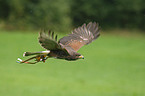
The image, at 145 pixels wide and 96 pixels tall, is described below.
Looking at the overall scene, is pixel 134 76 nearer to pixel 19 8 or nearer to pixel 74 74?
pixel 74 74

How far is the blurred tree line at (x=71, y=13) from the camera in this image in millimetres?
41031

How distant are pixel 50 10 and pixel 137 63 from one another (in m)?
19.0

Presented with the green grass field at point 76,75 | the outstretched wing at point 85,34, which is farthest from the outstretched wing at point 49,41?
the green grass field at point 76,75

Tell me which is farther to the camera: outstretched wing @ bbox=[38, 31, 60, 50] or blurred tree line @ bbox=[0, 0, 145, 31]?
blurred tree line @ bbox=[0, 0, 145, 31]

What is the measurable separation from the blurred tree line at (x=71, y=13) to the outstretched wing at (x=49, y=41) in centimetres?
3479

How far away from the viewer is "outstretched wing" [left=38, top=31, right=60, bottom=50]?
4078mm

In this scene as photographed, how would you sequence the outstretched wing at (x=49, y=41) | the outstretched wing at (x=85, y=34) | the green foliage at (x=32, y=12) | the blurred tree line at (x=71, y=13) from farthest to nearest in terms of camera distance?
the blurred tree line at (x=71, y=13)
the green foliage at (x=32, y=12)
the outstretched wing at (x=85, y=34)
the outstretched wing at (x=49, y=41)

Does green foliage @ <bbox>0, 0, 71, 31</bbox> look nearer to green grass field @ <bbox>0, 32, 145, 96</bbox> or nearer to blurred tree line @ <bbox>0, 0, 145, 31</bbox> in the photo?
blurred tree line @ <bbox>0, 0, 145, 31</bbox>

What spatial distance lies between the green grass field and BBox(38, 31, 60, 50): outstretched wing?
999 centimetres

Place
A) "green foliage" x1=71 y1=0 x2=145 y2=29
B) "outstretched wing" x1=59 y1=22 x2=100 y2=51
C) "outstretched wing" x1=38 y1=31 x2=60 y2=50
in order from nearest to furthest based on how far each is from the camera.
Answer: "outstretched wing" x1=38 y1=31 x2=60 y2=50, "outstretched wing" x1=59 y1=22 x2=100 y2=51, "green foliage" x1=71 y1=0 x2=145 y2=29

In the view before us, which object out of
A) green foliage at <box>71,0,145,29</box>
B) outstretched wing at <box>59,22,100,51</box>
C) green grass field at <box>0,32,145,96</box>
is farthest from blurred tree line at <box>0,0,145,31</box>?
outstretched wing at <box>59,22,100,51</box>

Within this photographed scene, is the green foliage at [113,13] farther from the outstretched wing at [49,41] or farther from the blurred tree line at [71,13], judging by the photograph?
the outstretched wing at [49,41]

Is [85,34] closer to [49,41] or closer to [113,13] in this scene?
[49,41]

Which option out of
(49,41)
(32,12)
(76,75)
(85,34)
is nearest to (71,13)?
(32,12)
